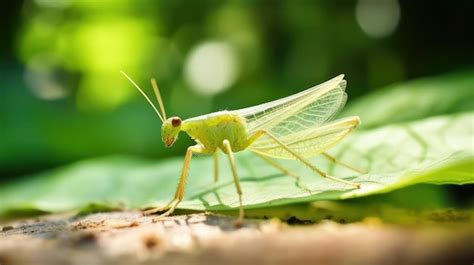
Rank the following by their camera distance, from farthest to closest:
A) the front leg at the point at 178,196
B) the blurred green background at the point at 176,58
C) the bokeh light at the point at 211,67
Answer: the bokeh light at the point at 211,67 → the blurred green background at the point at 176,58 → the front leg at the point at 178,196

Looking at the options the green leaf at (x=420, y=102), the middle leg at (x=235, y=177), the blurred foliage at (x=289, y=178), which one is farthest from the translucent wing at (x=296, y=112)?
the green leaf at (x=420, y=102)

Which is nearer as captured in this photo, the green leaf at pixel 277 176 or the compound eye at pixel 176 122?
the green leaf at pixel 277 176

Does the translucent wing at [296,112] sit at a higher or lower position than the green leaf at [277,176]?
higher

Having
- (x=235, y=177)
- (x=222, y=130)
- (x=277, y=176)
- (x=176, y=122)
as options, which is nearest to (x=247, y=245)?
(x=235, y=177)

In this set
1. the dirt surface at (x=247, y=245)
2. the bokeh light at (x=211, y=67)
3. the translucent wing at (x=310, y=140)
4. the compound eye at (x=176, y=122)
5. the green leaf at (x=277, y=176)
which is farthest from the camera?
the bokeh light at (x=211, y=67)

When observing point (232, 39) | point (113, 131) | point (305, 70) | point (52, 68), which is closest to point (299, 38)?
point (305, 70)

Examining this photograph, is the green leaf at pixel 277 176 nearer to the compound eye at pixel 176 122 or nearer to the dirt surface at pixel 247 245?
the compound eye at pixel 176 122
